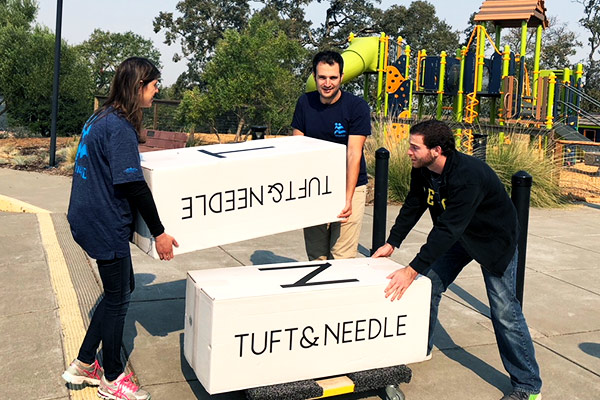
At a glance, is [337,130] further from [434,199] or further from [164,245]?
[164,245]

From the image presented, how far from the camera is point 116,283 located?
313 centimetres

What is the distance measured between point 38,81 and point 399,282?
18.7m

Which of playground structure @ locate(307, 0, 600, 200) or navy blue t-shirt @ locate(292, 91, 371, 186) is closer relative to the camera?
navy blue t-shirt @ locate(292, 91, 371, 186)

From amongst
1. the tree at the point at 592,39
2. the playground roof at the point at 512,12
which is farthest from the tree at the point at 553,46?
the playground roof at the point at 512,12

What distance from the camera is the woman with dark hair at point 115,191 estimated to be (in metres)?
2.92

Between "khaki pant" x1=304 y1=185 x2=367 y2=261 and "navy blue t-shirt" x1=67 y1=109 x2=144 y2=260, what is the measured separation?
1.66m

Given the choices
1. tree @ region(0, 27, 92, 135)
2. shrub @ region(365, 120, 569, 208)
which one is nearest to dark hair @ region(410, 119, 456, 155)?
shrub @ region(365, 120, 569, 208)

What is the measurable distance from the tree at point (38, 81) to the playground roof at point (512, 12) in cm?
1257

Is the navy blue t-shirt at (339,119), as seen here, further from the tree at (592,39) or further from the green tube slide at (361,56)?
the tree at (592,39)

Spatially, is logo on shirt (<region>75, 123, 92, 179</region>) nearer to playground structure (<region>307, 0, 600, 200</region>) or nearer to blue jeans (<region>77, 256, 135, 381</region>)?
blue jeans (<region>77, 256, 135, 381</region>)

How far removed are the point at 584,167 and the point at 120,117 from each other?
18.8 m

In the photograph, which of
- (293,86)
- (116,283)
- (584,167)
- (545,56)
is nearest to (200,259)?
(116,283)

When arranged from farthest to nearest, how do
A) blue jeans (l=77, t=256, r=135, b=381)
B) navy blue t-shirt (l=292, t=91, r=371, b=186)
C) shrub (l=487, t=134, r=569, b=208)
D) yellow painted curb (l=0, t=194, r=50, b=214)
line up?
shrub (l=487, t=134, r=569, b=208) → yellow painted curb (l=0, t=194, r=50, b=214) → navy blue t-shirt (l=292, t=91, r=371, b=186) → blue jeans (l=77, t=256, r=135, b=381)

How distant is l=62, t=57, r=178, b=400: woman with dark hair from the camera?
2922 mm
